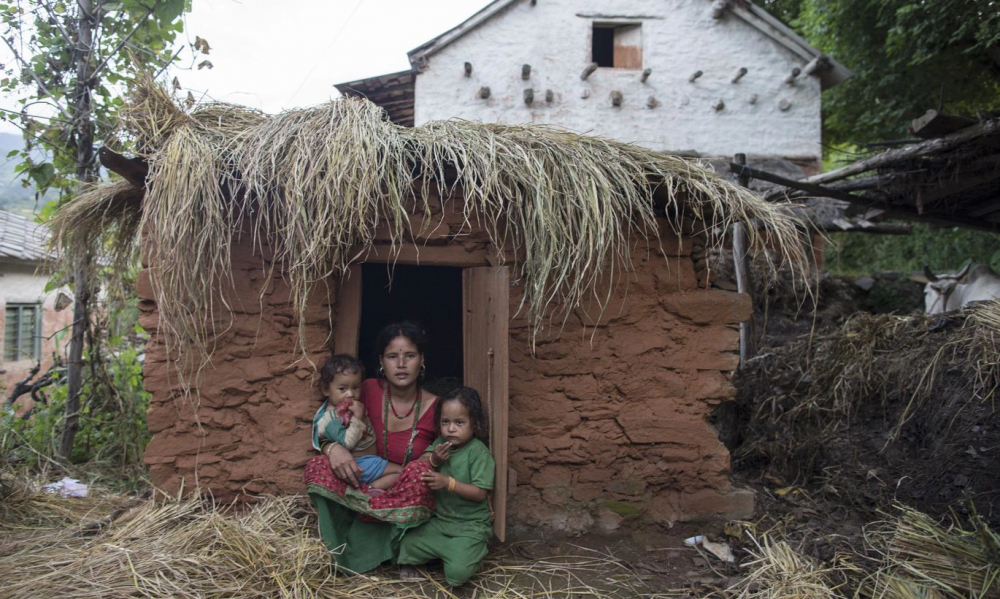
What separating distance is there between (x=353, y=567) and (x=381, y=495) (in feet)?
1.24

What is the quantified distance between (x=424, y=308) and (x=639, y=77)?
527 centimetres

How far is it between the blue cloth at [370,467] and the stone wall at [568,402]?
33cm

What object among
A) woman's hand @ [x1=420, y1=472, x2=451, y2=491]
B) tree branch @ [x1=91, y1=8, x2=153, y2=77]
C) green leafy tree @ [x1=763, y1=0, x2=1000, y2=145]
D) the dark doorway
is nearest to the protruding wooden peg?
green leafy tree @ [x1=763, y1=0, x2=1000, y2=145]

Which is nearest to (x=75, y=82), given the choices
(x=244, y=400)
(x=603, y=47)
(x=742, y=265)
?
(x=244, y=400)

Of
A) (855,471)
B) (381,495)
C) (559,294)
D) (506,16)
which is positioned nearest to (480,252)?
(559,294)

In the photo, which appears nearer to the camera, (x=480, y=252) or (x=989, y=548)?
(x=989, y=548)

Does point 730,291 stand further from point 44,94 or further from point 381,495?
point 44,94

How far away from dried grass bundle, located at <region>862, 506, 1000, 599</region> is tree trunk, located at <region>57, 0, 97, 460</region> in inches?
208

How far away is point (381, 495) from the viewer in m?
3.26

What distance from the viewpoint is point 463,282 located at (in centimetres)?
368

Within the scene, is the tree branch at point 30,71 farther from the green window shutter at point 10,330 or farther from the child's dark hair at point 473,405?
the green window shutter at point 10,330

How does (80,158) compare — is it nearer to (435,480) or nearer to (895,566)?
(435,480)

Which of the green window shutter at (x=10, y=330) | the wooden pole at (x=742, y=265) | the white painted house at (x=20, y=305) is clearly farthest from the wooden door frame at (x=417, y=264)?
the green window shutter at (x=10, y=330)

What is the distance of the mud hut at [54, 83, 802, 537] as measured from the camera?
3.19 m
